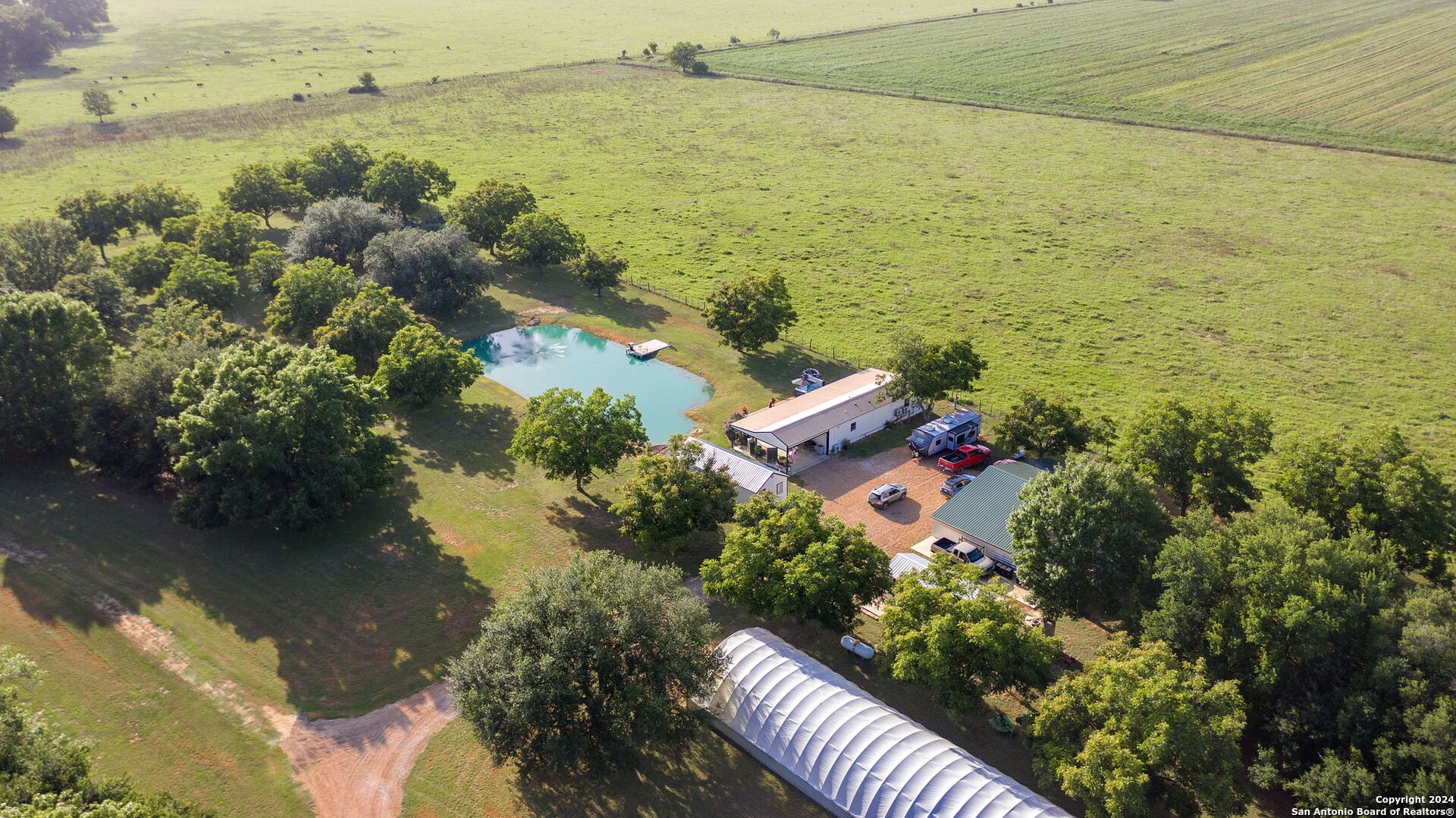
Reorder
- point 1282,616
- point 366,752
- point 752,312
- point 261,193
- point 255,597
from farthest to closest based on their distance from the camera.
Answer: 1. point 261,193
2. point 752,312
3. point 255,597
4. point 366,752
5. point 1282,616

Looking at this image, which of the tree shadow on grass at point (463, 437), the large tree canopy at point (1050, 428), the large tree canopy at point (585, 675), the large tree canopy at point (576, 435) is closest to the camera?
the large tree canopy at point (585, 675)

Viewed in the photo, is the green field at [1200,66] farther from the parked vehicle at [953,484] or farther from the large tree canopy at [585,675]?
the large tree canopy at [585,675]

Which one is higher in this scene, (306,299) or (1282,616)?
(1282,616)

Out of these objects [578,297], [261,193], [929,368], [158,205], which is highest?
[929,368]

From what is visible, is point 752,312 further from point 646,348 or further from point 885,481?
point 885,481

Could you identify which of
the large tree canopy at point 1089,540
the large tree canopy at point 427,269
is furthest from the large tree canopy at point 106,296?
the large tree canopy at point 1089,540

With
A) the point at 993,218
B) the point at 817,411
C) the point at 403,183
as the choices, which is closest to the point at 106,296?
the point at 403,183
